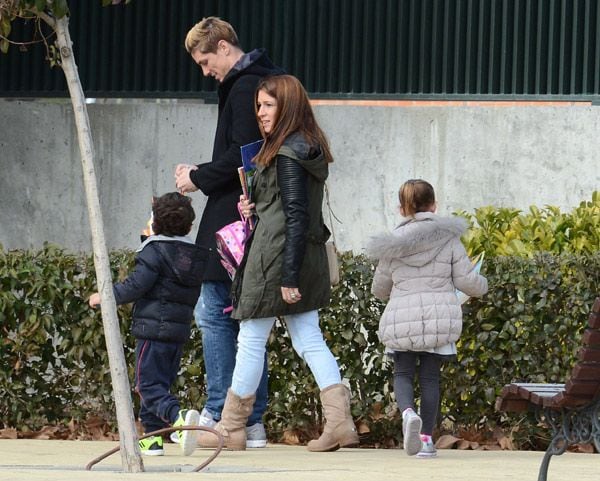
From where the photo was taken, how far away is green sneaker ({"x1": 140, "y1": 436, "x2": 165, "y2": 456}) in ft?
22.9

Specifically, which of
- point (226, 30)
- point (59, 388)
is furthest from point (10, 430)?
point (226, 30)

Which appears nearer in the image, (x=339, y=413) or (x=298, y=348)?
(x=339, y=413)

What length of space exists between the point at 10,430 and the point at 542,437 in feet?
9.28

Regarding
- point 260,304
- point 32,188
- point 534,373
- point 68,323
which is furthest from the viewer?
point 32,188

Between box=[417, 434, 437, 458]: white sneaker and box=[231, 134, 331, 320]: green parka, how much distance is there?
81cm

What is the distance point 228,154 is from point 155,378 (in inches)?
45.0

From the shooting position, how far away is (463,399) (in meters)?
7.61

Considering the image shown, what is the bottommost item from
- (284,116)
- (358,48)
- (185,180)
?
(185,180)

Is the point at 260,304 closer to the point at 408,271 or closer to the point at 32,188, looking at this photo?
the point at 408,271

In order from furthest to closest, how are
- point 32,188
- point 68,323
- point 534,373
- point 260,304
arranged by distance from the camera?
1. point 32,188
2. point 68,323
3. point 534,373
4. point 260,304

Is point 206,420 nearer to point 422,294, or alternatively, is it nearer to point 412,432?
point 412,432

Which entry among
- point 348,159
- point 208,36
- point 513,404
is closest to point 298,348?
point 513,404

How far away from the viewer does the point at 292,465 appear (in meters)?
6.37

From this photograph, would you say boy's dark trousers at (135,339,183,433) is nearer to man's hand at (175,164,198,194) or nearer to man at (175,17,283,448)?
man at (175,17,283,448)
